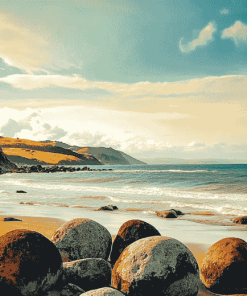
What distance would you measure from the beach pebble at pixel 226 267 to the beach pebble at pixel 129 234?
1178mm

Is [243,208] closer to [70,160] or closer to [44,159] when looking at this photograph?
[44,159]

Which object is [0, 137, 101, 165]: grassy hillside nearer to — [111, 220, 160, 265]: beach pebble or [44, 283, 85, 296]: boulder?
[111, 220, 160, 265]: beach pebble

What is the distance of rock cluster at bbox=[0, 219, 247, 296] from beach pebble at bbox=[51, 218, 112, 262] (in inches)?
28.6

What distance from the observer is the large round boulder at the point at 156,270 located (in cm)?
414

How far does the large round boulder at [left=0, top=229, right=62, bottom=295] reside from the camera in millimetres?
3949

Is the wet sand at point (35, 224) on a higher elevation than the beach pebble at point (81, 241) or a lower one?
lower

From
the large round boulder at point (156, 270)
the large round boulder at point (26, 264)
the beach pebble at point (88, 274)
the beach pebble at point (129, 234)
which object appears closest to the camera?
the large round boulder at point (26, 264)

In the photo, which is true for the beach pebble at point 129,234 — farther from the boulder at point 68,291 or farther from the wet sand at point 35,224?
the wet sand at point 35,224

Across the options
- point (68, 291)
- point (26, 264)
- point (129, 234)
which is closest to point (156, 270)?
point (68, 291)

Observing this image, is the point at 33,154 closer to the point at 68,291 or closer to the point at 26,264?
the point at 68,291

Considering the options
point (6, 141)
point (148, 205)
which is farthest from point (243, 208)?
point (6, 141)

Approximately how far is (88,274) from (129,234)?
1268 mm

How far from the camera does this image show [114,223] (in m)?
11.8

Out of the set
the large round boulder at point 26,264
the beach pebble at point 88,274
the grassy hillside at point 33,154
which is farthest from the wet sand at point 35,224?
the grassy hillside at point 33,154
